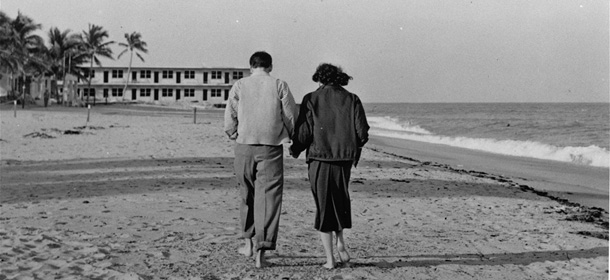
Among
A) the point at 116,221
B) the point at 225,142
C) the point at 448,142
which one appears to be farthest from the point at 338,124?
the point at 448,142

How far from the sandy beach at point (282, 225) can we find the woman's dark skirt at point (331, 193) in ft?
1.26

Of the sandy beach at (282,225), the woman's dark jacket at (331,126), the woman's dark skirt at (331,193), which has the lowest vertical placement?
the sandy beach at (282,225)

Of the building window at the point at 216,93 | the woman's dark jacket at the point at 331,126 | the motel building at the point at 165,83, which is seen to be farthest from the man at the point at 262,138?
the building window at the point at 216,93

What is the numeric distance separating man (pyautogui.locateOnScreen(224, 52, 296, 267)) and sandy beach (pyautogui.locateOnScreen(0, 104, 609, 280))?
41 cm

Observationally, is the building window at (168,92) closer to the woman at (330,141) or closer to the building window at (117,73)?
the building window at (117,73)

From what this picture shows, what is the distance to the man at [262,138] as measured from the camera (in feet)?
15.4

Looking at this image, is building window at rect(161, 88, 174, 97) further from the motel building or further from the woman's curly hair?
the woman's curly hair

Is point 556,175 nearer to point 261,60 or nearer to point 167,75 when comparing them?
point 261,60

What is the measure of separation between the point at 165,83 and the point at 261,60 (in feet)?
230

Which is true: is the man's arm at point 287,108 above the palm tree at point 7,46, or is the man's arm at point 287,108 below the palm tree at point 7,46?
below

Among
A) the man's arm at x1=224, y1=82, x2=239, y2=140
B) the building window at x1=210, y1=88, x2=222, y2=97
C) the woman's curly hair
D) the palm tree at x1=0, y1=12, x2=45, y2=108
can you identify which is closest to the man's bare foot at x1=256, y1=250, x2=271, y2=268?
the man's arm at x1=224, y1=82, x2=239, y2=140

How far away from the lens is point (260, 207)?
4727 millimetres

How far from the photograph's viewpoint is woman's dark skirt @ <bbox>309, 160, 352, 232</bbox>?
15.4ft

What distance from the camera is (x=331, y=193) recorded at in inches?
186
